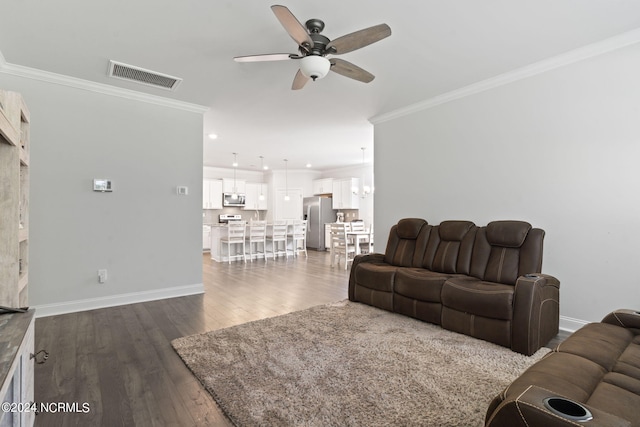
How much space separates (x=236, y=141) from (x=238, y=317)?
4197 mm

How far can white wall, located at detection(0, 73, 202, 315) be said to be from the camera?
344 cm

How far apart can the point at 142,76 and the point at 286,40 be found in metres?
1.79

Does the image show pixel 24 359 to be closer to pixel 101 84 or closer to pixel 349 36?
pixel 349 36

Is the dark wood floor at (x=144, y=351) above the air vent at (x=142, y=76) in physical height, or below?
below

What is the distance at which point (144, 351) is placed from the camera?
256cm

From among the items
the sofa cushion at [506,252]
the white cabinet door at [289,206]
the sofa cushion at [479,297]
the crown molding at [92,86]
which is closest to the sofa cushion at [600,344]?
the sofa cushion at [479,297]

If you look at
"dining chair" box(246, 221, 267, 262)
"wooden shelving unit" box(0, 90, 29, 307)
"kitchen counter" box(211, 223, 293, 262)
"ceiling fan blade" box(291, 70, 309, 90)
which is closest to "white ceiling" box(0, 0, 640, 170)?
"ceiling fan blade" box(291, 70, 309, 90)

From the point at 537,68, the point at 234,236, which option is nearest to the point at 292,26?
the point at 537,68

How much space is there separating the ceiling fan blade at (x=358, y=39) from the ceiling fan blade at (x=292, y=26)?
18 cm

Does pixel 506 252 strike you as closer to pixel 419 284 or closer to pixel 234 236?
pixel 419 284

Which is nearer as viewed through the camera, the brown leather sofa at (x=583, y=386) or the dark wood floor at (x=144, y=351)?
the brown leather sofa at (x=583, y=386)

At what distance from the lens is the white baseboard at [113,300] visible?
3.45m

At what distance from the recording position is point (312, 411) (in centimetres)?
174

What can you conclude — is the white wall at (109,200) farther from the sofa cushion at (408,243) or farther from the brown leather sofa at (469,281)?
the sofa cushion at (408,243)
